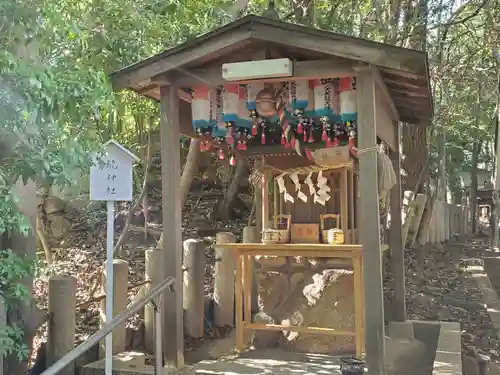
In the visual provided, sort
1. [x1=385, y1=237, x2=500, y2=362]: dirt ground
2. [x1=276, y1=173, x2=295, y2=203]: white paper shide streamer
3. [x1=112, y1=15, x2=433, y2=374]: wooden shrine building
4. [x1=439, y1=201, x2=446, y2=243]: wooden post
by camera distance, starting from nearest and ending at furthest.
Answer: [x1=112, y1=15, x2=433, y2=374]: wooden shrine building, [x1=276, y1=173, x2=295, y2=203]: white paper shide streamer, [x1=385, y1=237, x2=500, y2=362]: dirt ground, [x1=439, y1=201, x2=446, y2=243]: wooden post

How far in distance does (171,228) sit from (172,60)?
1.49m

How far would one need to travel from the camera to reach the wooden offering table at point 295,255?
506cm

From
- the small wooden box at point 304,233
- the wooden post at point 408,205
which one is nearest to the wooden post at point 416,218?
the wooden post at point 408,205

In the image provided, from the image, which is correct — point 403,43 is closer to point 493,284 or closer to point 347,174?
point 347,174

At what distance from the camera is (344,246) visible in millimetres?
4945

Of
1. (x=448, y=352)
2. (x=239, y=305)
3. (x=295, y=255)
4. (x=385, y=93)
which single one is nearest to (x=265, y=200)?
(x=295, y=255)

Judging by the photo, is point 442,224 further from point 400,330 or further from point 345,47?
point 345,47

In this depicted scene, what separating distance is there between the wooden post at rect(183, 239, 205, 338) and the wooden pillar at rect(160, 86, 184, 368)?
76.3 inches

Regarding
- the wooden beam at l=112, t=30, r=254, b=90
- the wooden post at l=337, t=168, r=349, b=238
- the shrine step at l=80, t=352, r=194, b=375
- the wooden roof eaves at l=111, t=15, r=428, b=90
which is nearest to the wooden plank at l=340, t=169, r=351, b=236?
the wooden post at l=337, t=168, r=349, b=238

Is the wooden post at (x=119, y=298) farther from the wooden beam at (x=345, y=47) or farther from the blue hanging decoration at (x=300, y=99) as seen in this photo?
the wooden beam at (x=345, y=47)

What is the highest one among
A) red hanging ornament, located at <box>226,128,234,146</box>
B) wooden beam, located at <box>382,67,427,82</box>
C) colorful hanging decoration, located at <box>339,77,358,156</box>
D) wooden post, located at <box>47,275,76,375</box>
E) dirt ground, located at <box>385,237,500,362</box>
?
wooden beam, located at <box>382,67,427,82</box>

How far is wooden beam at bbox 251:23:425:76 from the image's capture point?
4059 millimetres

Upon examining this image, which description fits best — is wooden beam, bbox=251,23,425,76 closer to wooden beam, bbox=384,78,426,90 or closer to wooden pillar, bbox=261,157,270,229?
wooden beam, bbox=384,78,426,90

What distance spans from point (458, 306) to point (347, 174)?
19.5 feet
